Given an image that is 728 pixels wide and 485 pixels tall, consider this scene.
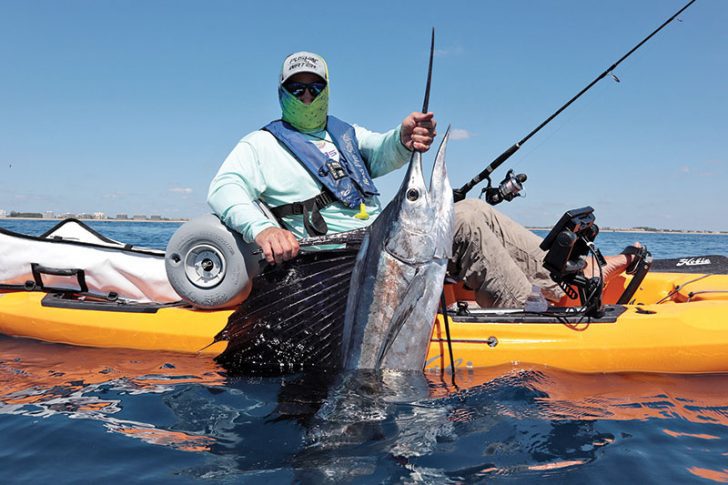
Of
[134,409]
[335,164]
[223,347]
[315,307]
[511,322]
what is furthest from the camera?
[335,164]

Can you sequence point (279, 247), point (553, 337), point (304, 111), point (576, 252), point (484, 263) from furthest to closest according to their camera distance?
1. point (304, 111)
2. point (484, 263)
3. point (576, 252)
4. point (553, 337)
5. point (279, 247)

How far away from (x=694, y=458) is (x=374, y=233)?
1769 mm

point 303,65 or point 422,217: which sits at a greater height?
point 303,65

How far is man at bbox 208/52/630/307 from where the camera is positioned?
12.0 feet

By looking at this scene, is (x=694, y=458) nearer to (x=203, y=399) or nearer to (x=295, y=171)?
(x=203, y=399)

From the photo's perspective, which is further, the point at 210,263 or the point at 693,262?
A: the point at 693,262

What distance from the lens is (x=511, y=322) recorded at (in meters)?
3.33

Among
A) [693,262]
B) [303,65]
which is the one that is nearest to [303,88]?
[303,65]

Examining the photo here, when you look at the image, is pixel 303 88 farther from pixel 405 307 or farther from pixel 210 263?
pixel 405 307

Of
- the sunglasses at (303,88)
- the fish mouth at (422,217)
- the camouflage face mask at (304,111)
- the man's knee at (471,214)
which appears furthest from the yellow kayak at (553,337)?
the sunglasses at (303,88)

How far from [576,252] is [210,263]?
2.40 meters

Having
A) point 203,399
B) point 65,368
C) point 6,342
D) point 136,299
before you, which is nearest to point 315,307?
point 203,399

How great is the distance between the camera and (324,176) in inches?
147

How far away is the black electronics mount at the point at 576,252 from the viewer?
129 inches
